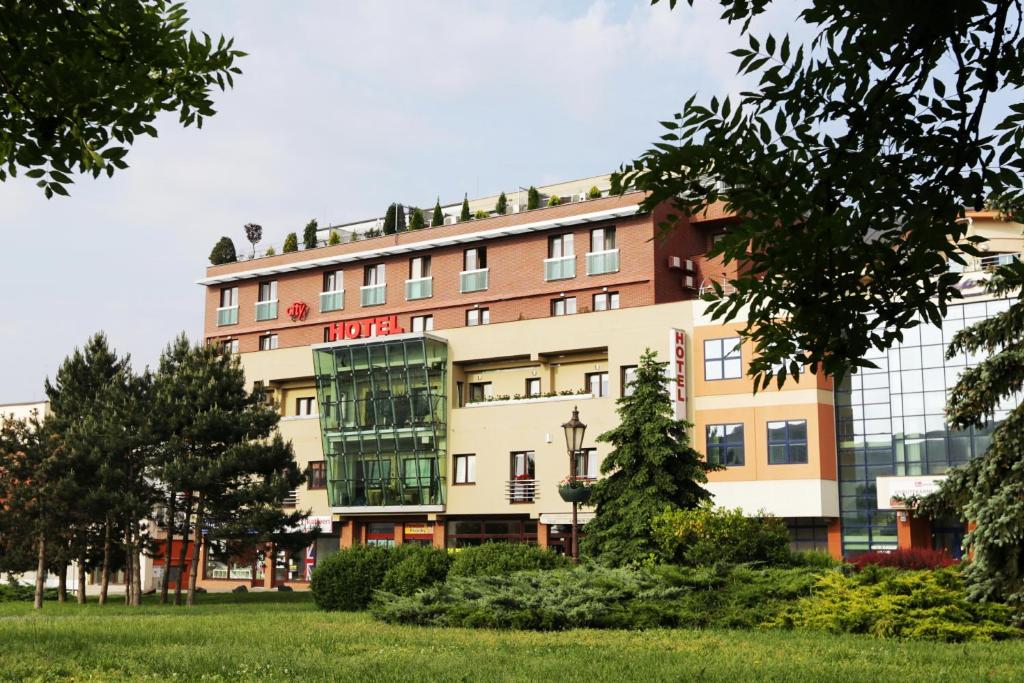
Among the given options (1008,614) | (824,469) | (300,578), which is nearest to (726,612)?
(1008,614)

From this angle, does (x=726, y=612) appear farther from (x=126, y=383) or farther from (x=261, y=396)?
(x=126, y=383)

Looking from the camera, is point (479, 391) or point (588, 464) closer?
point (588, 464)

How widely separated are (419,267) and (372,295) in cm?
295

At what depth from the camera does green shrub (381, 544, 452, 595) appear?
82.3 ft

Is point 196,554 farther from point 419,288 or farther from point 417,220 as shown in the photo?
point 417,220

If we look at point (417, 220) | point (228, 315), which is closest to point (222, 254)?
point (228, 315)

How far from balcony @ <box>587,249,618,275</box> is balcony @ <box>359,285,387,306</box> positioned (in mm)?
11383

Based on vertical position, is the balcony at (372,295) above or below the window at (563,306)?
above

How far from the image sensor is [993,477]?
17.7 m

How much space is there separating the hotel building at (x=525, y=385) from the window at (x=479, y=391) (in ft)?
0.31

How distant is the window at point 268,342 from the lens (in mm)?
61062

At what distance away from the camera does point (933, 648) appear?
15.5 meters

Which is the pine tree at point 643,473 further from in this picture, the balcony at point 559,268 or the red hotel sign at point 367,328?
the red hotel sign at point 367,328

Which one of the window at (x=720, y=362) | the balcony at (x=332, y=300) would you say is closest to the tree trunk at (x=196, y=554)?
the window at (x=720, y=362)
